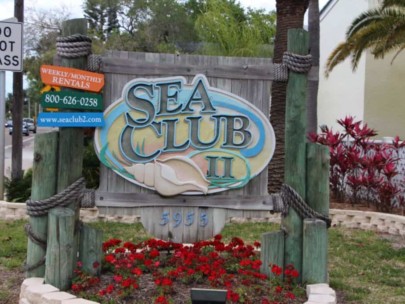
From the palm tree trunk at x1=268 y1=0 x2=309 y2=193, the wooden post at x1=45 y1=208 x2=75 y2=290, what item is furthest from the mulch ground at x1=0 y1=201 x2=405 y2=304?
the palm tree trunk at x1=268 y1=0 x2=309 y2=193

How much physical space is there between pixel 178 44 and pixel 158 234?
32495mm

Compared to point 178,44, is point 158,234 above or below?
below

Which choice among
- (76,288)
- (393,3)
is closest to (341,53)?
(393,3)

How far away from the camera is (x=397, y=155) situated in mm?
10422

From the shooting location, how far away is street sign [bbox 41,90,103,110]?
15.1 ft

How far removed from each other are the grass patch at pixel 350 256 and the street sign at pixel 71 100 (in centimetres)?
186

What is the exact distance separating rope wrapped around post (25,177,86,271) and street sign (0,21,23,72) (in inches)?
202

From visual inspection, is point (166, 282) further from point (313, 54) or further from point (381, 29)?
point (313, 54)

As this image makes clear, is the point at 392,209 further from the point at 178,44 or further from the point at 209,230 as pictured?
the point at 178,44

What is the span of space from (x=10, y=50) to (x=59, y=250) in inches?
223

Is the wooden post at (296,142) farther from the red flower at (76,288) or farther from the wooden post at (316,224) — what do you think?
the red flower at (76,288)

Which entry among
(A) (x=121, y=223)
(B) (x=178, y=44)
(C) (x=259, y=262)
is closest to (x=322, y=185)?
(C) (x=259, y=262)

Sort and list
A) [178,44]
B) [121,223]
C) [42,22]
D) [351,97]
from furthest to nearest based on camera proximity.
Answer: [178,44] < [42,22] < [351,97] < [121,223]

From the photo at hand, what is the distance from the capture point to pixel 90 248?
4.87m
